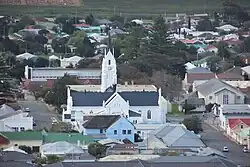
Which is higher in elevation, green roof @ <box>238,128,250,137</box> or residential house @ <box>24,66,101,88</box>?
green roof @ <box>238,128,250,137</box>

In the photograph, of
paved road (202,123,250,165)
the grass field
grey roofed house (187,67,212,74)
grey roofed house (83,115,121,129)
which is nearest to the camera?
paved road (202,123,250,165)

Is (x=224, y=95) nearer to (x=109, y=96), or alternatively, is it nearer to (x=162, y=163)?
(x=109, y=96)

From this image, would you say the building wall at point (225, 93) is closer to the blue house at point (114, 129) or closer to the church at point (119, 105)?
the church at point (119, 105)

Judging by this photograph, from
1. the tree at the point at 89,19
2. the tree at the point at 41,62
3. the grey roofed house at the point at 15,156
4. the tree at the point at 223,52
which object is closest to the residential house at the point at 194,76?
the tree at the point at 223,52

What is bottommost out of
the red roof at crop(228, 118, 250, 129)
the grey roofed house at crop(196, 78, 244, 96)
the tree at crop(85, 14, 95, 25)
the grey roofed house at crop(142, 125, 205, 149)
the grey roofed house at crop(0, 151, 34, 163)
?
the tree at crop(85, 14, 95, 25)

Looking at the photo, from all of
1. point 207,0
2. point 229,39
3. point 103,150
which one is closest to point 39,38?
point 229,39

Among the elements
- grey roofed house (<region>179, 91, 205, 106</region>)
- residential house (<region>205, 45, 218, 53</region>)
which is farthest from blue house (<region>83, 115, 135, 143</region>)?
residential house (<region>205, 45, 218, 53</region>)

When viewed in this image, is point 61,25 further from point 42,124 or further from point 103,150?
point 103,150

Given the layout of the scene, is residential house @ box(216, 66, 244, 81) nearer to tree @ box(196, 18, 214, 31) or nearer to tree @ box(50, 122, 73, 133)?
tree @ box(50, 122, 73, 133)
